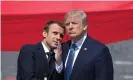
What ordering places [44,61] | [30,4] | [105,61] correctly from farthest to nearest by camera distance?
[30,4] < [44,61] < [105,61]

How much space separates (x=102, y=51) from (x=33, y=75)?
47cm

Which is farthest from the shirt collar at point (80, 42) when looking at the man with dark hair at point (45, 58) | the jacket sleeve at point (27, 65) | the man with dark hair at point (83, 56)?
the jacket sleeve at point (27, 65)

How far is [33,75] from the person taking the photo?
2.49m

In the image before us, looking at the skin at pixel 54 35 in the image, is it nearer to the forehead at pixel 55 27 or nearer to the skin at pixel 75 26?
the forehead at pixel 55 27

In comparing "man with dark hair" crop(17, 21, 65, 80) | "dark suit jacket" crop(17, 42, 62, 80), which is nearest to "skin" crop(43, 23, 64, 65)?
"man with dark hair" crop(17, 21, 65, 80)

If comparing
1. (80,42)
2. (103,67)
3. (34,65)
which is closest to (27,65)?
(34,65)

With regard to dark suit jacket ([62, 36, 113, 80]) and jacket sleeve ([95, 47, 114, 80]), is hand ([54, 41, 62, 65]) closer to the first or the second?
dark suit jacket ([62, 36, 113, 80])

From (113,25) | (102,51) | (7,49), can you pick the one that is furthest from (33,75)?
(7,49)

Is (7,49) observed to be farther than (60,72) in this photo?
Yes

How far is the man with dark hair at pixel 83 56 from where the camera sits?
236cm

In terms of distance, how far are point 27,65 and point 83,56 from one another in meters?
0.38

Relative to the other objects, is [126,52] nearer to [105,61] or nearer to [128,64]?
[128,64]

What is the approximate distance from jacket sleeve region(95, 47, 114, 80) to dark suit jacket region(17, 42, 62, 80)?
0.26m

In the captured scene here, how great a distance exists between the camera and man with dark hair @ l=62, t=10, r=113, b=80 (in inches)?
92.8
